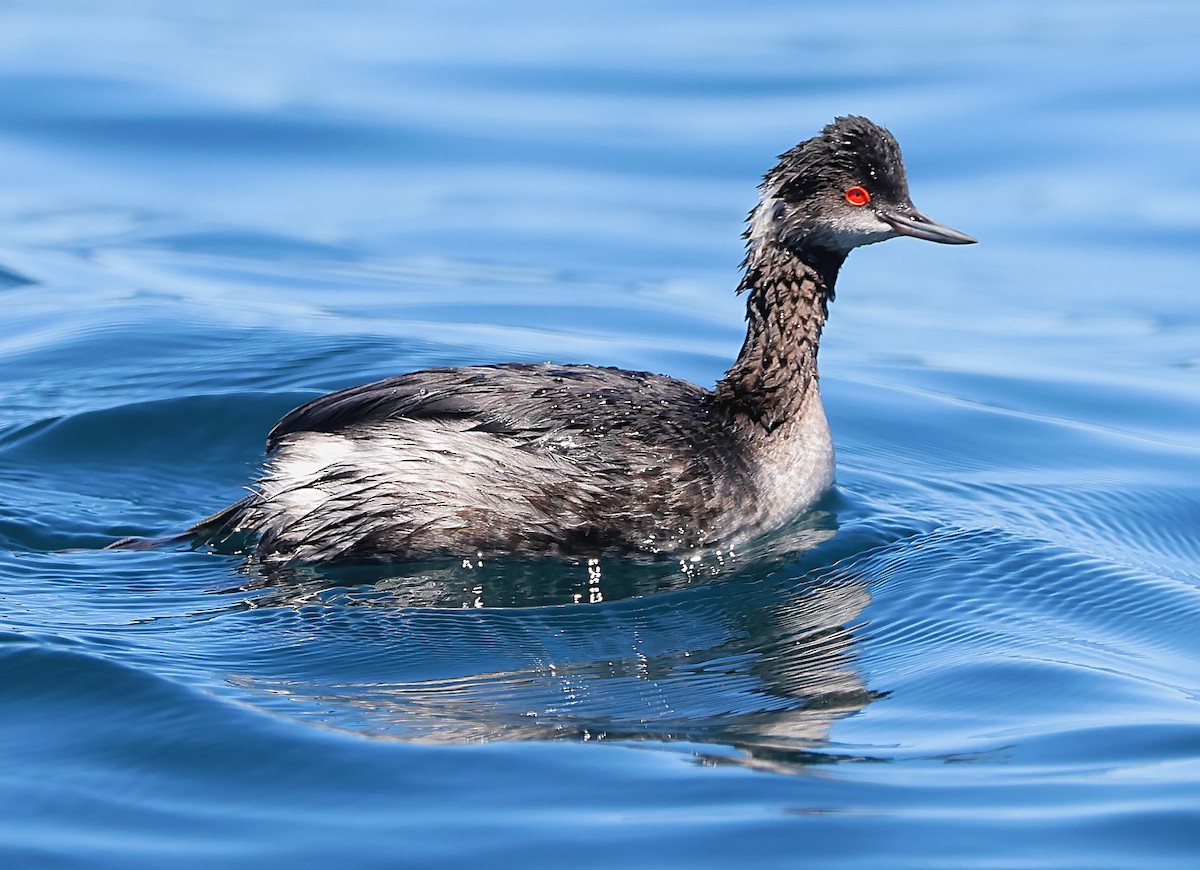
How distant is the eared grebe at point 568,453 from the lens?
790 centimetres

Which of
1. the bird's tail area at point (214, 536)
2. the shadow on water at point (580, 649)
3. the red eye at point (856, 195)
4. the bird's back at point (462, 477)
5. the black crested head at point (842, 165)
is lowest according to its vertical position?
the shadow on water at point (580, 649)

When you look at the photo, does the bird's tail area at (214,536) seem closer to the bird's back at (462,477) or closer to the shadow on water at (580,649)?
the bird's back at (462,477)

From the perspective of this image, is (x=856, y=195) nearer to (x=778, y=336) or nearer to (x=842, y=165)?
(x=842, y=165)

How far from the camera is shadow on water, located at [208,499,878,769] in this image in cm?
643

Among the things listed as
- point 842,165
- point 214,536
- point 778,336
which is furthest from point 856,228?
point 214,536

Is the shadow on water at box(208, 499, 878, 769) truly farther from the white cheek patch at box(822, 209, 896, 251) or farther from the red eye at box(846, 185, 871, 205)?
the red eye at box(846, 185, 871, 205)

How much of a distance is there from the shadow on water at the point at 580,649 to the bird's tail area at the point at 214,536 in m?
0.39

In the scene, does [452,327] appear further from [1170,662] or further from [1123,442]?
[1170,662]

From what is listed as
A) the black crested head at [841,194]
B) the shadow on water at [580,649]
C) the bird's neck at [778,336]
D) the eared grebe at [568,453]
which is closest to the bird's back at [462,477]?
the eared grebe at [568,453]

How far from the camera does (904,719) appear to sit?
6688mm

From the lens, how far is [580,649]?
23.6 ft

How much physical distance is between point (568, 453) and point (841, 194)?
5.56 ft

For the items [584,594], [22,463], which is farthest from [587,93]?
[584,594]

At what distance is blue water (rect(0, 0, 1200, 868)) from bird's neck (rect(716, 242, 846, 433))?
0.61 meters
